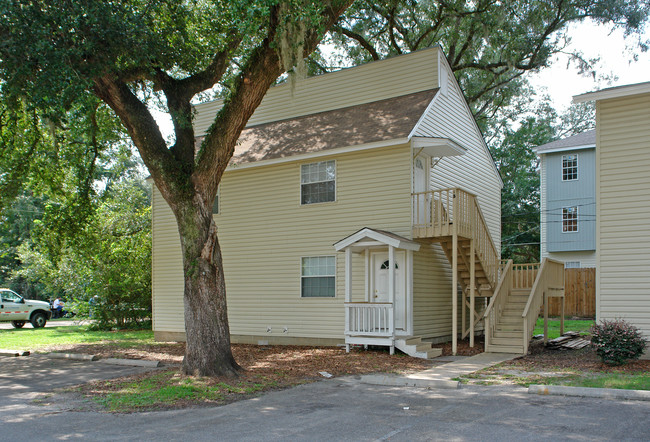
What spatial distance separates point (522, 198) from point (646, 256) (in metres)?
24.7

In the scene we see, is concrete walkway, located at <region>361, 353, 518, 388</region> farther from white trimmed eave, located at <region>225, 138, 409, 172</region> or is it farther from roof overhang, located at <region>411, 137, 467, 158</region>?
white trimmed eave, located at <region>225, 138, 409, 172</region>

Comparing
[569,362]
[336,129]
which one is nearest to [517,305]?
[569,362]

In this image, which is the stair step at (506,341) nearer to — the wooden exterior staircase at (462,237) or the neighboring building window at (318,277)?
the wooden exterior staircase at (462,237)

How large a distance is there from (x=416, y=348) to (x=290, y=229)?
17.2 feet

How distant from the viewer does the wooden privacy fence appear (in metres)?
25.2

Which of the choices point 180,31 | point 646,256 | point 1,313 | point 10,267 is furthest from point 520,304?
point 10,267

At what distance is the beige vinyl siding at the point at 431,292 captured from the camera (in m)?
15.0

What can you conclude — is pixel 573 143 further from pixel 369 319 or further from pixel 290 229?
pixel 369 319

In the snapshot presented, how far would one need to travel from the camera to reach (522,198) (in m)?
35.6

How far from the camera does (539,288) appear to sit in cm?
1470

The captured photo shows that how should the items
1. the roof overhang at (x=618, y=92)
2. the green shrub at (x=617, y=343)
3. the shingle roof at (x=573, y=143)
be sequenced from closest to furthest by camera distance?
1. the green shrub at (x=617, y=343)
2. the roof overhang at (x=618, y=92)
3. the shingle roof at (x=573, y=143)

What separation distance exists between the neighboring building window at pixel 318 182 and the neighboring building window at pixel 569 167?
18634 mm

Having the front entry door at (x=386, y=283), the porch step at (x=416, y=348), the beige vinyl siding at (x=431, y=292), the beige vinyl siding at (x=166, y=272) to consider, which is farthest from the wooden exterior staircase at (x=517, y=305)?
the beige vinyl siding at (x=166, y=272)

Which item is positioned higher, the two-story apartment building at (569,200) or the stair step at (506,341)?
the two-story apartment building at (569,200)
